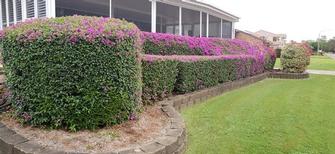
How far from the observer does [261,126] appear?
4961 mm

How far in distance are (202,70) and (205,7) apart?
7.26 m

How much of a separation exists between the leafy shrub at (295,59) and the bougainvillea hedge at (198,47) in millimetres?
838

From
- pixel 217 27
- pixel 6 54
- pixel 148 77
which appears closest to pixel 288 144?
pixel 148 77

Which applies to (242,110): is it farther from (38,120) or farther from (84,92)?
(38,120)

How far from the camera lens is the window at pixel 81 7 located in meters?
12.8

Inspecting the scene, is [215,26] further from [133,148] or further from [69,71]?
[133,148]

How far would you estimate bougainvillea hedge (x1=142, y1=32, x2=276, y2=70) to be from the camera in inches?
335

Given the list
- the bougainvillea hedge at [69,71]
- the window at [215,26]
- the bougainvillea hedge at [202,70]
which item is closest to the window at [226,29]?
the window at [215,26]

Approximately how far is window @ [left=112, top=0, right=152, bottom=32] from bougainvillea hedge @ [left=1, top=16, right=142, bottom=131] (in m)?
9.25

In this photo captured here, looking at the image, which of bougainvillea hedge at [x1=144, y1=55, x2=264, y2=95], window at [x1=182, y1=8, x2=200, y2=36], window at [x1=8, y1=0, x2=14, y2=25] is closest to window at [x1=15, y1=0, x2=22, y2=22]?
window at [x1=8, y1=0, x2=14, y2=25]

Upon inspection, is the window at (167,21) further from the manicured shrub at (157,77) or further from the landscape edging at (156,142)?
the landscape edging at (156,142)

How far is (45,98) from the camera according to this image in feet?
12.0

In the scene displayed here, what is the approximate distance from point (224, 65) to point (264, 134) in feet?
15.3

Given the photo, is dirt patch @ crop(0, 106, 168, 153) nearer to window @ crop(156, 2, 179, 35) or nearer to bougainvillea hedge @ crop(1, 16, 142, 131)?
bougainvillea hedge @ crop(1, 16, 142, 131)
